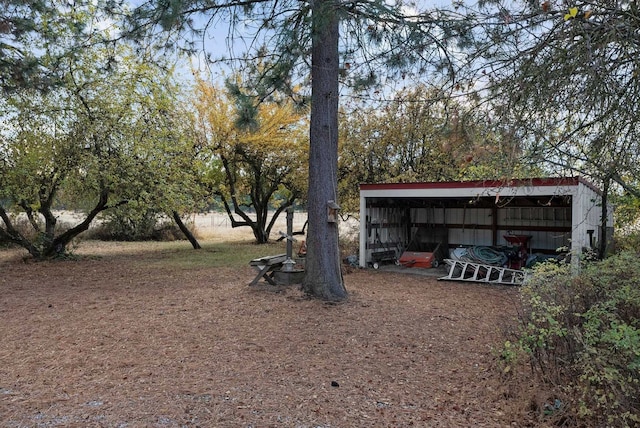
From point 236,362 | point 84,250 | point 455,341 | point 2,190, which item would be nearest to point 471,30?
point 455,341

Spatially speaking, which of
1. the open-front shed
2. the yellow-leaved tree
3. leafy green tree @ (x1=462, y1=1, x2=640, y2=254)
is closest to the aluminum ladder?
the open-front shed

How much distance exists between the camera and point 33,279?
8469mm

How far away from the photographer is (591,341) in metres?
2.81

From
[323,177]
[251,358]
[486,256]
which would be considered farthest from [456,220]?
[251,358]

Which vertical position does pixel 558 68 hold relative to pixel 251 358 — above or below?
above

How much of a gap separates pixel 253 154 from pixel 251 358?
1153 centimetres

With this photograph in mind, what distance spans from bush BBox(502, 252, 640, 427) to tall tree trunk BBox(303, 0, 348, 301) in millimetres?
2794

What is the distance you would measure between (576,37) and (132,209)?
9.81 m

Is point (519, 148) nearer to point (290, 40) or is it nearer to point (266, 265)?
point (290, 40)

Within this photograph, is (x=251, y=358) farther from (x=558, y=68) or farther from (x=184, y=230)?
(x=184, y=230)

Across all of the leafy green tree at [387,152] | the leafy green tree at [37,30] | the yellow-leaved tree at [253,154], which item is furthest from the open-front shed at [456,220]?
the leafy green tree at [37,30]

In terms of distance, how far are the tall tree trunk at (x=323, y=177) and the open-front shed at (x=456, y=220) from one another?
322 cm

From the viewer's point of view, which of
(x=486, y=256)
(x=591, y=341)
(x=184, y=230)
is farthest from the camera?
(x=184, y=230)

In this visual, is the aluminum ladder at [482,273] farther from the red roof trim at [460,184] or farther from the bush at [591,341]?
the bush at [591,341]
